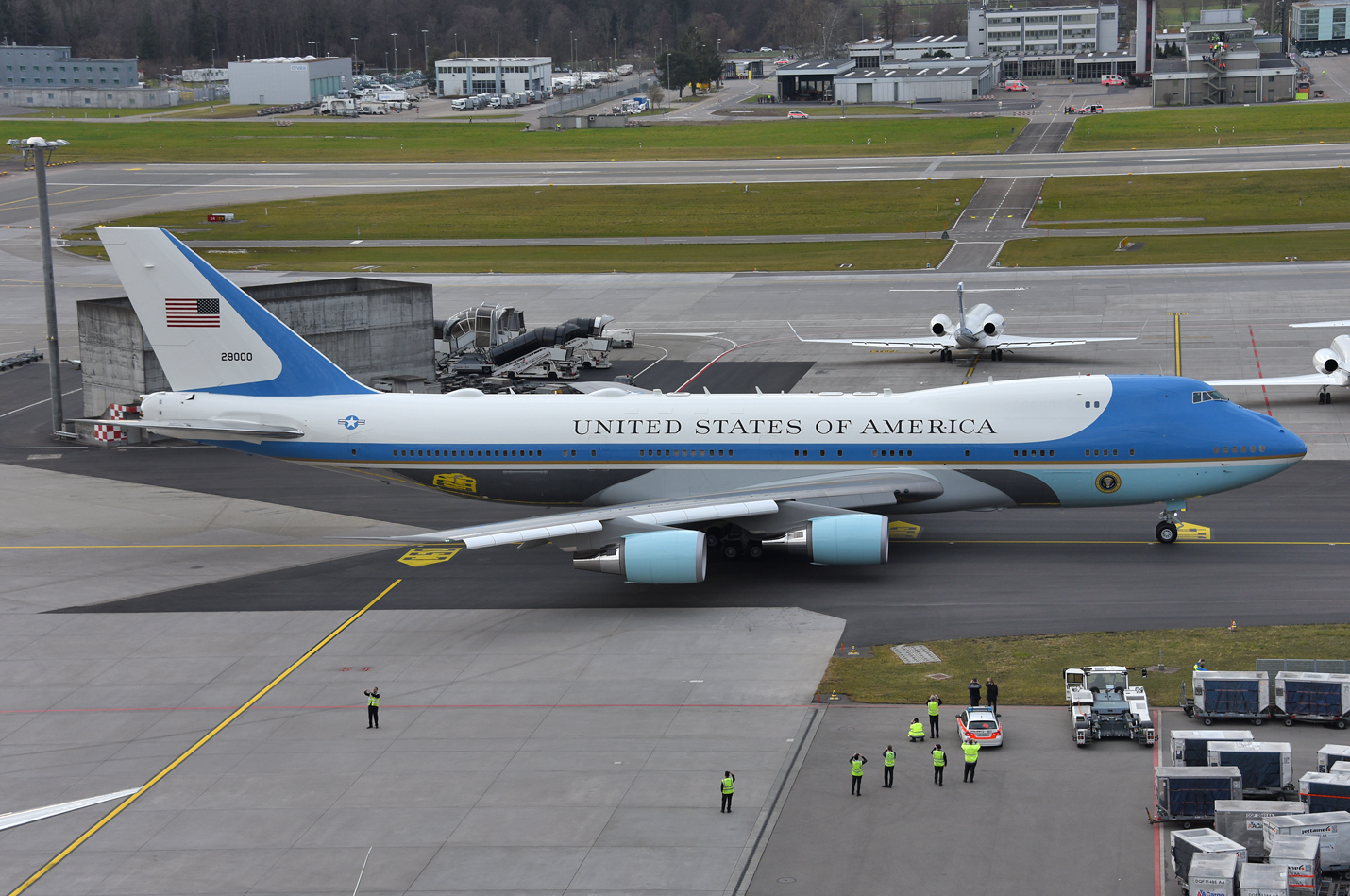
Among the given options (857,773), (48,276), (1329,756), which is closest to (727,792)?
(857,773)

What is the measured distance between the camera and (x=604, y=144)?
17738cm

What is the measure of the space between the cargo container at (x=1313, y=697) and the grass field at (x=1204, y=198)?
85.3 m

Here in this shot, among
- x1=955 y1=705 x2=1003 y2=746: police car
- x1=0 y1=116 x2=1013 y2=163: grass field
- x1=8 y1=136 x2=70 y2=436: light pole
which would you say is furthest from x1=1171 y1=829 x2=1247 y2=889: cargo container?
x1=0 y1=116 x2=1013 y2=163: grass field

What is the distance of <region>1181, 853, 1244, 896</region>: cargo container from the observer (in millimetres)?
22953

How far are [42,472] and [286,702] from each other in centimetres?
2967

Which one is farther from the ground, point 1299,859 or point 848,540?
point 848,540

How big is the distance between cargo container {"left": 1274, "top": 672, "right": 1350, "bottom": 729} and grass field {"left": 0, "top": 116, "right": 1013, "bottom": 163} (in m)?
131

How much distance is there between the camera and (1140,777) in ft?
94.6

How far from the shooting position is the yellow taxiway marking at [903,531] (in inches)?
1828

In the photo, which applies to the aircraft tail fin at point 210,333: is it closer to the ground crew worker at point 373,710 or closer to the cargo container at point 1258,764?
the ground crew worker at point 373,710

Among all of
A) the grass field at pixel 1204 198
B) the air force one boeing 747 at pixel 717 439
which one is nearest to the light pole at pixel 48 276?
the air force one boeing 747 at pixel 717 439

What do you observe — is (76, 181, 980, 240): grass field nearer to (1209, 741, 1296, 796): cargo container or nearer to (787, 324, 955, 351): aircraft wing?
(787, 324, 955, 351): aircraft wing

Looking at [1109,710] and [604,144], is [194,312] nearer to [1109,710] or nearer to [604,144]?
[1109,710]

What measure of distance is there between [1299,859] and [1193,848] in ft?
5.60
